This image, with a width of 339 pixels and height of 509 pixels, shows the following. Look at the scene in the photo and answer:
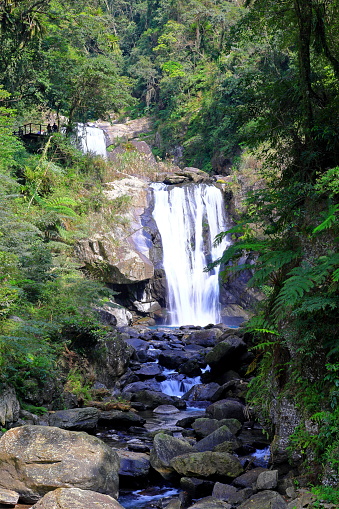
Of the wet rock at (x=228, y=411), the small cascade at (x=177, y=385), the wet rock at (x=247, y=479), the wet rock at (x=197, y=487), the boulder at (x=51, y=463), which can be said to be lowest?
the small cascade at (x=177, y=385)

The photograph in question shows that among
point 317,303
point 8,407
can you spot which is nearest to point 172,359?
point 8,407

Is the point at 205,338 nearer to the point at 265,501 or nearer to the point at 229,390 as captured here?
the point at 229,390

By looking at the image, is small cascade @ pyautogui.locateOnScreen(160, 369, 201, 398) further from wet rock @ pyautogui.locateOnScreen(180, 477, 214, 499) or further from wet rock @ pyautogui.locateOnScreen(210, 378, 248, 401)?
wet rock @ pyautogui.locateOnScreen(180, 477, 214, 499)

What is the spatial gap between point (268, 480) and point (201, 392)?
5.81m

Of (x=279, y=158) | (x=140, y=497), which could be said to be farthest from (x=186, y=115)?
(x=140, y=497)

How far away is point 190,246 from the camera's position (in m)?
24.8

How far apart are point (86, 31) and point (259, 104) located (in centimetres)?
1895

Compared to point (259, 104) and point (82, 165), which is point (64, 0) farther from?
point (259, 104)

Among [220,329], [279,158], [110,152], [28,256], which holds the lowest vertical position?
[220,329]

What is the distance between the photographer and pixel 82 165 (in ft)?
79.9

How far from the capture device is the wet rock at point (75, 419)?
7848 mm

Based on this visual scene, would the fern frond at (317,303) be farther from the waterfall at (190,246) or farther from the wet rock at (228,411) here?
the waterfall at (190,246)

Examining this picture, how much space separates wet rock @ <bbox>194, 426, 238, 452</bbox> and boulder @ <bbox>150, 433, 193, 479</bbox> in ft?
0.87

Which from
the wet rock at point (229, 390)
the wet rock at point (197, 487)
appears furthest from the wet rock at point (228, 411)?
the wet rock at point (197, 487)
